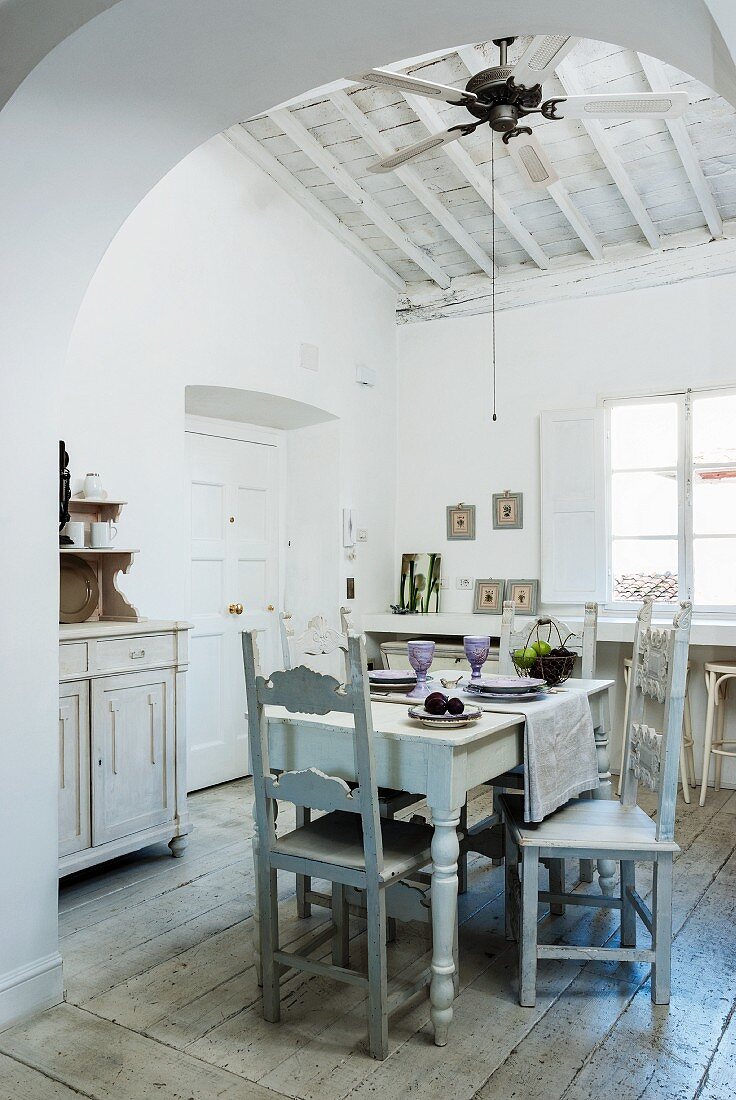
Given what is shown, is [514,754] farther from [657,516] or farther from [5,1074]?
[657,516]

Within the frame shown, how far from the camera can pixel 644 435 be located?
5.38m

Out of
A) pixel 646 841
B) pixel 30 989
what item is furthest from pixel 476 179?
pixel 30 989

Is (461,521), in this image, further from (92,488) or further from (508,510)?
(92,488)

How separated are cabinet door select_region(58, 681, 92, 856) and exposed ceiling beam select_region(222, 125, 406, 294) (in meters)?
3.11

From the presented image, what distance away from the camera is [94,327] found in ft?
13.1

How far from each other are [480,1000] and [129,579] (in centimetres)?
252

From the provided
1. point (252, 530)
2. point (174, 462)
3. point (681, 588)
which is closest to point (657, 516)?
point (681, 588)

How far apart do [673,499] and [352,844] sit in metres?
3.65

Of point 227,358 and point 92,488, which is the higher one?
point 227,358

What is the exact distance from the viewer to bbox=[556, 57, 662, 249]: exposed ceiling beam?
3943mm

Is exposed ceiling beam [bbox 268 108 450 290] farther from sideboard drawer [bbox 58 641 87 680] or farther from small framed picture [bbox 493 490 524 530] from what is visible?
Answer: sideboard drawer [bbox 58 641 87 680]

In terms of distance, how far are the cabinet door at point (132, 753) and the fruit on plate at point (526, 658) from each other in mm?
1573

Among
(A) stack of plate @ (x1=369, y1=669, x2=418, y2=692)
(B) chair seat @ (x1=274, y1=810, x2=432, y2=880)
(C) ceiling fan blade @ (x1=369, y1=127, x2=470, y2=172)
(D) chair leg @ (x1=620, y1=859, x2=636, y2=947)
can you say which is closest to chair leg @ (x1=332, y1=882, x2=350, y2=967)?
(B) chair seat @ (x1=274, y1=810, x2=432, y2=880)

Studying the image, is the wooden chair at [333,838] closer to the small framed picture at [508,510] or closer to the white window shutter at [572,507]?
the white window shutter at [572,507]
